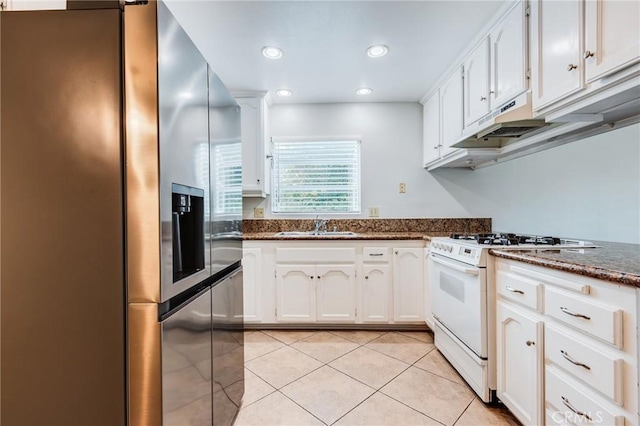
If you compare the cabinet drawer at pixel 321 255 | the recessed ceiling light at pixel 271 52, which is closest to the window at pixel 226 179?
Answer: the recessed ceiling light at pixel 271 52

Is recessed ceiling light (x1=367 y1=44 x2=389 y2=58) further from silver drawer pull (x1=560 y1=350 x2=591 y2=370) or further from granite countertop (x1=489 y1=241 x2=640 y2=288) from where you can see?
silver drawer pull (x1=560 y1=350 x2=591 y2=370)

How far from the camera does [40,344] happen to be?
0.82m

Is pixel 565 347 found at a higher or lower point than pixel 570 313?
lower

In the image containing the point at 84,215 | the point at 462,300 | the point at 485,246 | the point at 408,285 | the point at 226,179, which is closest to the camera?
the point at 84,215

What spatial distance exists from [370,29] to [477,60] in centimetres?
81

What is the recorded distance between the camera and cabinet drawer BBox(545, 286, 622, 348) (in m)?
0.94

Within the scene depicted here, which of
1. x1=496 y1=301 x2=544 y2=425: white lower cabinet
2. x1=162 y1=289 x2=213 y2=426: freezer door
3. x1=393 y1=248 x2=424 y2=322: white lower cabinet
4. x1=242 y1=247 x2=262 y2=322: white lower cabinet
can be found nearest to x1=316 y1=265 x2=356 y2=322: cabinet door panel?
x1=393 y1=248 x2=424 y2=322: white lower cabinet

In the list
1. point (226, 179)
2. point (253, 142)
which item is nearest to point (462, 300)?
point (226, 179)

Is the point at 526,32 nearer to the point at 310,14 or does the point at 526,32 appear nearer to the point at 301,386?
the point at 310,14

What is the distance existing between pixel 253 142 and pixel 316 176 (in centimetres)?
75

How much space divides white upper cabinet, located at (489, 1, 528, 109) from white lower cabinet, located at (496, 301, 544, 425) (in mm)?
1224

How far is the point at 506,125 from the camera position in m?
1.74

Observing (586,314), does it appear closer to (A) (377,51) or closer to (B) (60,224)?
(B) (60,224)

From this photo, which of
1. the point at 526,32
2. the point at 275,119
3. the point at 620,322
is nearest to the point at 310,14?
the point at 526,32
